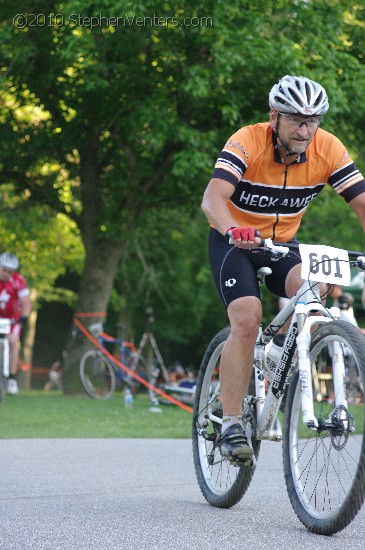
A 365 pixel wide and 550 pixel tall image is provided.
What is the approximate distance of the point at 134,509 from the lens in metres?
5.86

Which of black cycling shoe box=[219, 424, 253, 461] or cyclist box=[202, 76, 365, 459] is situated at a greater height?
A: cyclist box=[202, 76, 365, 459]

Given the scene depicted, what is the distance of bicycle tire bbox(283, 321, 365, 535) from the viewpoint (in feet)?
15.8

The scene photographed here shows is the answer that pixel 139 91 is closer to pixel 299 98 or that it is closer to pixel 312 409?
pixel 299 98

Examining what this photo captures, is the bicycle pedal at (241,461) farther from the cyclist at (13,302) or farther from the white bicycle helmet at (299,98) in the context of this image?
the cyclist at (13,302)

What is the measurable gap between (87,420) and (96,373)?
6.08m

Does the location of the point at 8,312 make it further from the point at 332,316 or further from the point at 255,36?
the point at 332,316

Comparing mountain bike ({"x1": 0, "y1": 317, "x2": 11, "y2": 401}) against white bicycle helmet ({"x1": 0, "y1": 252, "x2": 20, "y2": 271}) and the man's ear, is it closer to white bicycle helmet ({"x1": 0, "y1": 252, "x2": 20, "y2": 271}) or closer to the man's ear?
white bicycle helmet ({"x1": 0, "y1": 252, "x2": 20, "y2": 271})

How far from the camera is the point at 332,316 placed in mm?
5410

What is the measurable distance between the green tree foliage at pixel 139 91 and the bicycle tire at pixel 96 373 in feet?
7.71

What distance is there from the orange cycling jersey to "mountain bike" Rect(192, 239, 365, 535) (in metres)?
0.25

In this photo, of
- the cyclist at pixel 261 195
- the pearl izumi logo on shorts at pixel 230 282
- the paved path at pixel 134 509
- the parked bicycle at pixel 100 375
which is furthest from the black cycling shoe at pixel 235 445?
the parked bicycle at pixel 100 375

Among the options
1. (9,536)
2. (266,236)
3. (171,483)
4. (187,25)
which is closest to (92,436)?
(171,483)

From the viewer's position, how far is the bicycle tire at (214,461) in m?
5.98

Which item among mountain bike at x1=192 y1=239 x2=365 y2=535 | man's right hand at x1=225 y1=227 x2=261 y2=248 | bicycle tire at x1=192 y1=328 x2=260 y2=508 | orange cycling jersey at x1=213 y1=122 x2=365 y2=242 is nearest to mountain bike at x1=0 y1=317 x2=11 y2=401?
bicycle tire at x1=192 y1=328 x2=260 y2=508
